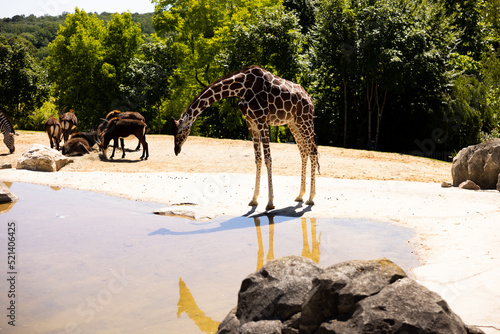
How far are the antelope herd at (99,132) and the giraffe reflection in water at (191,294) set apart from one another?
10.3 meters

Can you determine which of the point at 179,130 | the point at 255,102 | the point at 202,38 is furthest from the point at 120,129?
the point at 202,38

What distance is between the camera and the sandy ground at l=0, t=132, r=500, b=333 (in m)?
5.91

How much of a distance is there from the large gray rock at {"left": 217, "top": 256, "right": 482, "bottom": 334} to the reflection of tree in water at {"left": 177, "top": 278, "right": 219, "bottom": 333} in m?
0.83

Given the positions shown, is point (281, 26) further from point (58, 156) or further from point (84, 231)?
point (84, 231)

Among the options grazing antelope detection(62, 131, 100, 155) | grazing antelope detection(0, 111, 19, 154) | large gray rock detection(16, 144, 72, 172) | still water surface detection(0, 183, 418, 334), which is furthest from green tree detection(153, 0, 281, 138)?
still water surface detection(0, 183, 418, 334)

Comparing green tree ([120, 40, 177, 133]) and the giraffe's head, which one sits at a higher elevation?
green tree ([120, 40, 177, 133])

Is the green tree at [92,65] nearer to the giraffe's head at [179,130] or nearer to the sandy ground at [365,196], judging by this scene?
the sandy ground at [365,196]

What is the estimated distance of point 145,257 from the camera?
706 cm

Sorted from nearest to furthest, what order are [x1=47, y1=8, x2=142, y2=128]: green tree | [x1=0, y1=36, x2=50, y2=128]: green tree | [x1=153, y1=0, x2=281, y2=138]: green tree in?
1. [x1=153, y1=0, x2=281, y2=138]: green tree
2. [x1=47, y1=8, x2=142, y2=128]: green tree
3. [x1=0, y1=36, x2=50, y2=128]: green tree

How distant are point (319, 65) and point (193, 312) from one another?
2304 centimetres

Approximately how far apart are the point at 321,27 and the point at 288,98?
53.6 ft

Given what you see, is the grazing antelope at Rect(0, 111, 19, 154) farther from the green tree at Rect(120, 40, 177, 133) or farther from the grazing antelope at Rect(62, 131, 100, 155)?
the green tree at Rect(120, 40, 177, 133)

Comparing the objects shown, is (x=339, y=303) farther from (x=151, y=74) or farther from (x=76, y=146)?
(x=151, y=74)

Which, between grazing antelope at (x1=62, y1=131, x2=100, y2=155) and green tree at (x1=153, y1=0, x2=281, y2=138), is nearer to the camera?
grazing antelope at (x1=62, y1=131, x2=100, y2=155)
